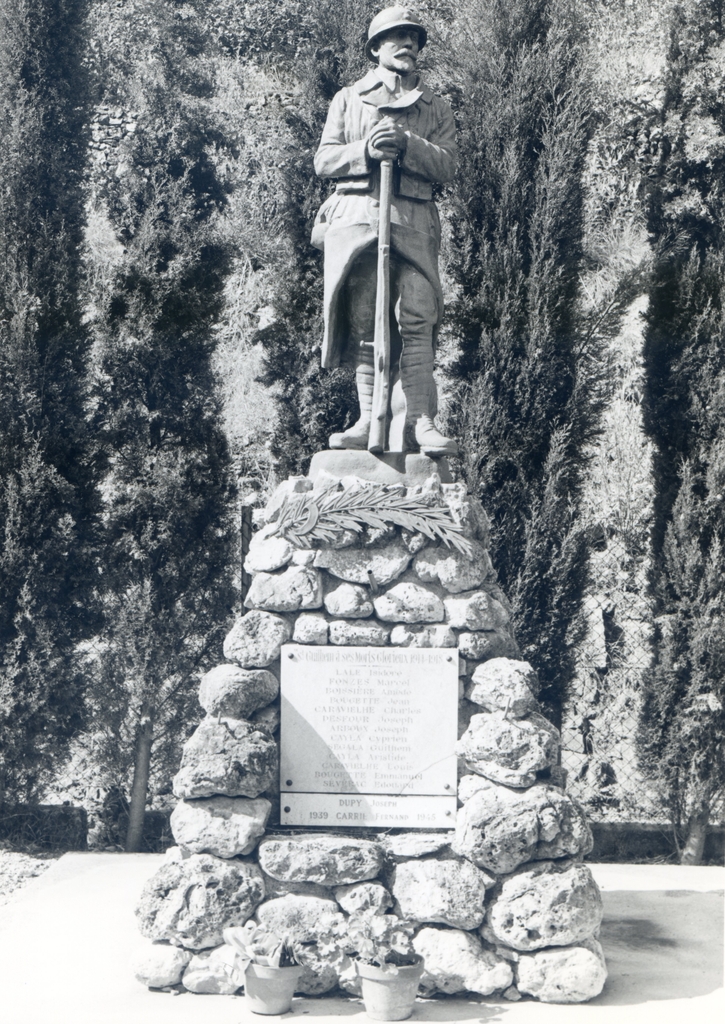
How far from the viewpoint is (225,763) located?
3916mm

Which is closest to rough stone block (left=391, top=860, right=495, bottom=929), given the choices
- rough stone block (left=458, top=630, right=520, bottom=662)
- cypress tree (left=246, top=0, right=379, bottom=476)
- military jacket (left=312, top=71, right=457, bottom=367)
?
rough stone block (left=458, top=630, right=520, bottom=662)

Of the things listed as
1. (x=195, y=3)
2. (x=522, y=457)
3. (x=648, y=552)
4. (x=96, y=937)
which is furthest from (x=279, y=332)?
(x=195, y=3)

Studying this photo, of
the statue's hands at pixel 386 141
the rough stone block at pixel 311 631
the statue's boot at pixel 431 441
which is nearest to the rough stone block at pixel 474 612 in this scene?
the rough stone block at pixel 311 631

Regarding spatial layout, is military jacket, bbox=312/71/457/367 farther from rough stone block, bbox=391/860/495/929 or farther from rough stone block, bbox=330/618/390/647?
rough stone block, bbox=391/860/495/929

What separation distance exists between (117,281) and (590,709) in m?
4.20

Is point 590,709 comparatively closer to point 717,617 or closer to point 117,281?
point 717,617

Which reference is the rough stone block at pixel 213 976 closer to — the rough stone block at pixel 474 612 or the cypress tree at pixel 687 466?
the rough stone block at pixel 474 612

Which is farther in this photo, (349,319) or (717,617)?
(717,617)

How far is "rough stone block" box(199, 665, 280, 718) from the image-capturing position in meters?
4.02

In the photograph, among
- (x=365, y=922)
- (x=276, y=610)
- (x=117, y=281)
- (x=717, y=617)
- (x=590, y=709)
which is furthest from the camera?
(x=590, y=709)

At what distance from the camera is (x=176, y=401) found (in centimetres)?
681

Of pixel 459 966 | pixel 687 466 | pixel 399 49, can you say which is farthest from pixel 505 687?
pixel 687 466

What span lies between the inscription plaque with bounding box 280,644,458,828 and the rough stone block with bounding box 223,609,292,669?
65mm

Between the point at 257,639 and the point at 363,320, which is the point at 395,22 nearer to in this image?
the point at 363,320
